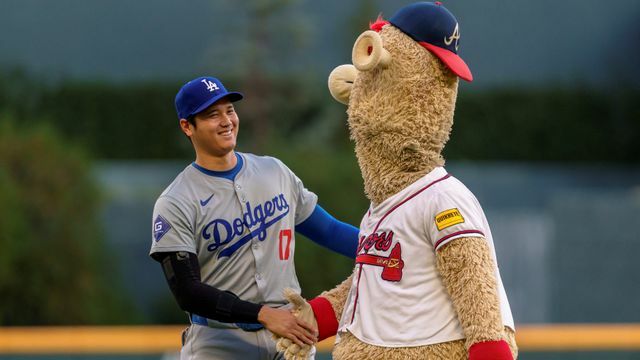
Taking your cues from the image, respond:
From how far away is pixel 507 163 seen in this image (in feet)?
52.4

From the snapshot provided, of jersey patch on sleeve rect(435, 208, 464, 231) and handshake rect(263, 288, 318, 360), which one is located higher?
jersey patch on sleeve rect(435, 208, 464, 231)

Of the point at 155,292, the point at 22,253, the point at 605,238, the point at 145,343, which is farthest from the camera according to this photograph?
the point at 155,292

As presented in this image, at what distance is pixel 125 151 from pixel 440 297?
12785 mm

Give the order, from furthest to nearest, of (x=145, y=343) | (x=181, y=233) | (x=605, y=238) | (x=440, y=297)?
(x=605, y=238), (x=145, y=343), (x=181, y=233), (x=440, y=297)

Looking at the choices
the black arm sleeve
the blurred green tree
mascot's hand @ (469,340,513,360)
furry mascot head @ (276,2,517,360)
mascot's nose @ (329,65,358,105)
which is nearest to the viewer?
mascot's hand @ (469,340,513,360)

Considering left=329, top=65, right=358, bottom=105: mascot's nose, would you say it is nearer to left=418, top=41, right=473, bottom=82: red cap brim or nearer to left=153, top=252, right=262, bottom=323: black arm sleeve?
left=418, top=41, right=473, bottom=82: red cap brim

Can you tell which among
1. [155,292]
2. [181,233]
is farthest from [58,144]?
[181,233]

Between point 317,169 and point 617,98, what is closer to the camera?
point 317,169

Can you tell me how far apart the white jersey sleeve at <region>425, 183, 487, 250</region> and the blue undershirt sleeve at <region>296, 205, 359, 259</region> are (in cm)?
102

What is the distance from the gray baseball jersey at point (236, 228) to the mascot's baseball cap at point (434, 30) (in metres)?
1.03

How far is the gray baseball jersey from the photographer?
438cm

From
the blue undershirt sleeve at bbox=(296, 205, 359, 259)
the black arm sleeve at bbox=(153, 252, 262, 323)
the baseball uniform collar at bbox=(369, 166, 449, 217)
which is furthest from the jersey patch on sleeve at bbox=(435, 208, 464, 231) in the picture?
the blue undershirt sleeve at bbox=(296, 205, 359, 259)

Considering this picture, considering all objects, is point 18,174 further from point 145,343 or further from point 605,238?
point 605,238

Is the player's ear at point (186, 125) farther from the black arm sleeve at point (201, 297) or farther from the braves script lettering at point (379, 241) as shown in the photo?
the braves script lettering at point (379, 241)
